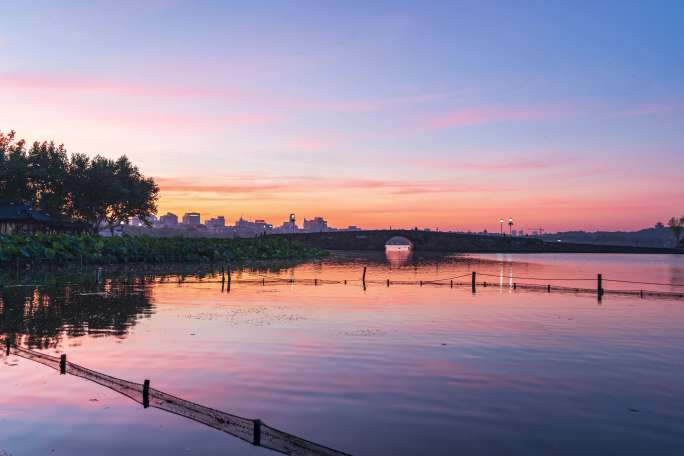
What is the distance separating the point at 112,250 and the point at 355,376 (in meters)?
54.7

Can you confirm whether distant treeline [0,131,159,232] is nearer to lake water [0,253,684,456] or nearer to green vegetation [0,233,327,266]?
green vegetation [0,233,327,266]

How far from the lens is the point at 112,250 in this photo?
64125 millimetres

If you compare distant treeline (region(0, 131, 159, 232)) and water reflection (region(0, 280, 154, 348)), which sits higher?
distant treeline (region(0, 131, 159, 232))

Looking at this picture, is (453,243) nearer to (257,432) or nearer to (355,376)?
(355,376)

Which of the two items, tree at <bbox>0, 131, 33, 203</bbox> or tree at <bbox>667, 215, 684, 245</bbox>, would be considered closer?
tree at <bbox>0, 131, 33, 203</bbox>

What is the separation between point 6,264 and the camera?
5069 cm

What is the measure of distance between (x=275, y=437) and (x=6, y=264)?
49.4 meters

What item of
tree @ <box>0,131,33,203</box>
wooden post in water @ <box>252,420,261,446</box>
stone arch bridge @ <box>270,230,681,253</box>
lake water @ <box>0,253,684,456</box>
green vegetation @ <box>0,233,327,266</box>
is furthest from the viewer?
stone arch bridge @ <box>270,230,681,253</box>

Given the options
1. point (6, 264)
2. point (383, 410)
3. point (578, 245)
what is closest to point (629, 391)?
point (383, 410)

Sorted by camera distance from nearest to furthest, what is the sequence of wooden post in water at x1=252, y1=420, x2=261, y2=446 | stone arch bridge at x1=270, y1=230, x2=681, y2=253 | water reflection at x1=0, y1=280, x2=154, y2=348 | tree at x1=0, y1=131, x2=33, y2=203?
wooden post in water at x1=252, y1=420, x2=261, y2=446 < water reflection at x1=0, y1=280, x2=154, y2=348 < tree at x1=0, y1=131, x2=33, y2=203 < stone arch bridge at x1=270, y1=230, x2=681, y2=253

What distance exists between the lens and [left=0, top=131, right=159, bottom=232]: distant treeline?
288 feet

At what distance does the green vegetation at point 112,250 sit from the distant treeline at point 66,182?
65.1 feet

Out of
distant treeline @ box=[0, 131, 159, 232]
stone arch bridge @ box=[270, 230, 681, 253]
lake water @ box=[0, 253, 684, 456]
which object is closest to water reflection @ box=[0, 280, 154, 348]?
lake water @ box=[0, 253, 684, 456]

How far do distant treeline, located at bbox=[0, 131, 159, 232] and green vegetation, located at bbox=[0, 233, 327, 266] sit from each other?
19.9m
